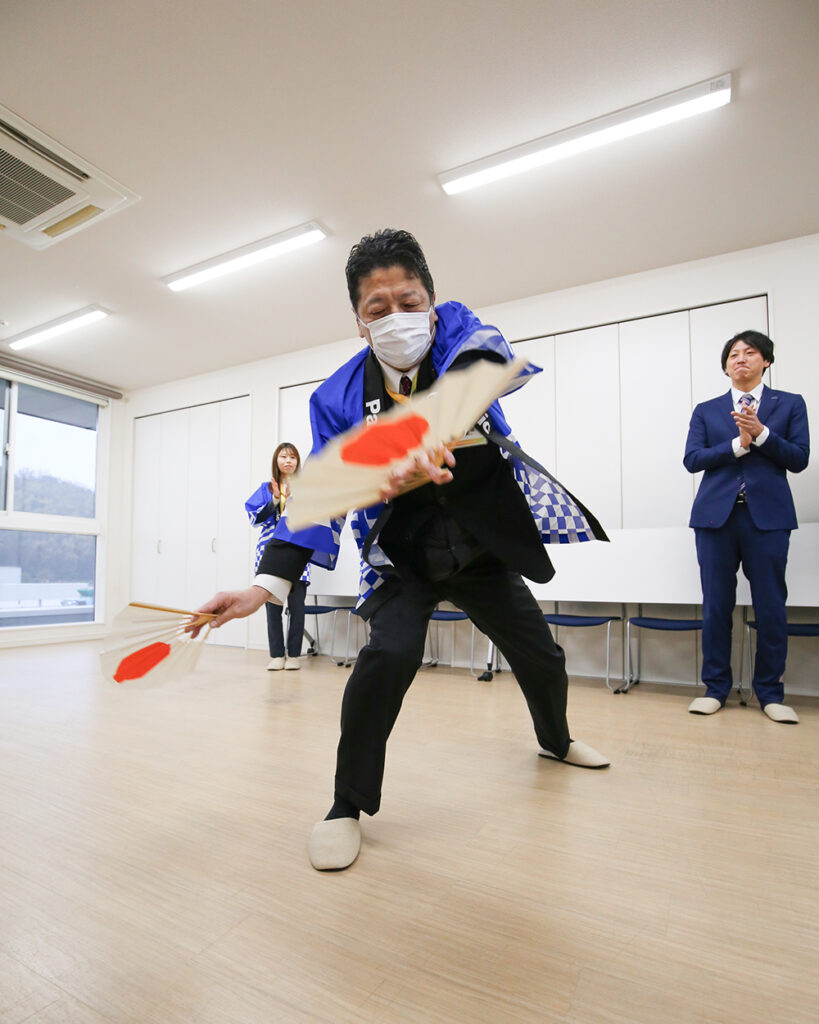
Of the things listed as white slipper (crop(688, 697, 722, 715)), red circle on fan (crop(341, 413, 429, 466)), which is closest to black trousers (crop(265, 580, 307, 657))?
white slipper (crop(688, 697, 722, 715))

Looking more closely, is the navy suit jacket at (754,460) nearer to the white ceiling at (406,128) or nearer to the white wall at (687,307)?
the white wall at (687,307)

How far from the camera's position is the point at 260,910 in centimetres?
110

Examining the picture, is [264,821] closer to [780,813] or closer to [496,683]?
[780,813]

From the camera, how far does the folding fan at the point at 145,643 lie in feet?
3.84

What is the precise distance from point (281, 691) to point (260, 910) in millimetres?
2410

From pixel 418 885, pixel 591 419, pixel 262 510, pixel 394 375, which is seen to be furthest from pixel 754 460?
pixel 262 510

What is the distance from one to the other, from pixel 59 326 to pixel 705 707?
5.79m

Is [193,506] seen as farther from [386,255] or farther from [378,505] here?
[386,255]

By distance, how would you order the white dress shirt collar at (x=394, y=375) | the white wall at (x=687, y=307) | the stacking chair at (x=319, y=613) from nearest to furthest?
1. the white dress shirt collar at (x=394, y=375)
2. the white wall at (x=687, y=307)
3. the stacking chair at (x=319, y=613)

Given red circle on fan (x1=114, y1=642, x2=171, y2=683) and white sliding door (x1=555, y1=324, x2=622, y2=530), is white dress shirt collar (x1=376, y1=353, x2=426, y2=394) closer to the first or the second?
red circle on fan (x1=114, y1=642, x2=171, y2=683)

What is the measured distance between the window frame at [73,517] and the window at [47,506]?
0.01 meters

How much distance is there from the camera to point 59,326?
17.0 ft

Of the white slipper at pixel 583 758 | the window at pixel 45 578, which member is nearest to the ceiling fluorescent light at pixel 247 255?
the white slipper at pixel 583 758

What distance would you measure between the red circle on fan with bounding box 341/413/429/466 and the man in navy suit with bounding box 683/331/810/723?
2.41 metres
